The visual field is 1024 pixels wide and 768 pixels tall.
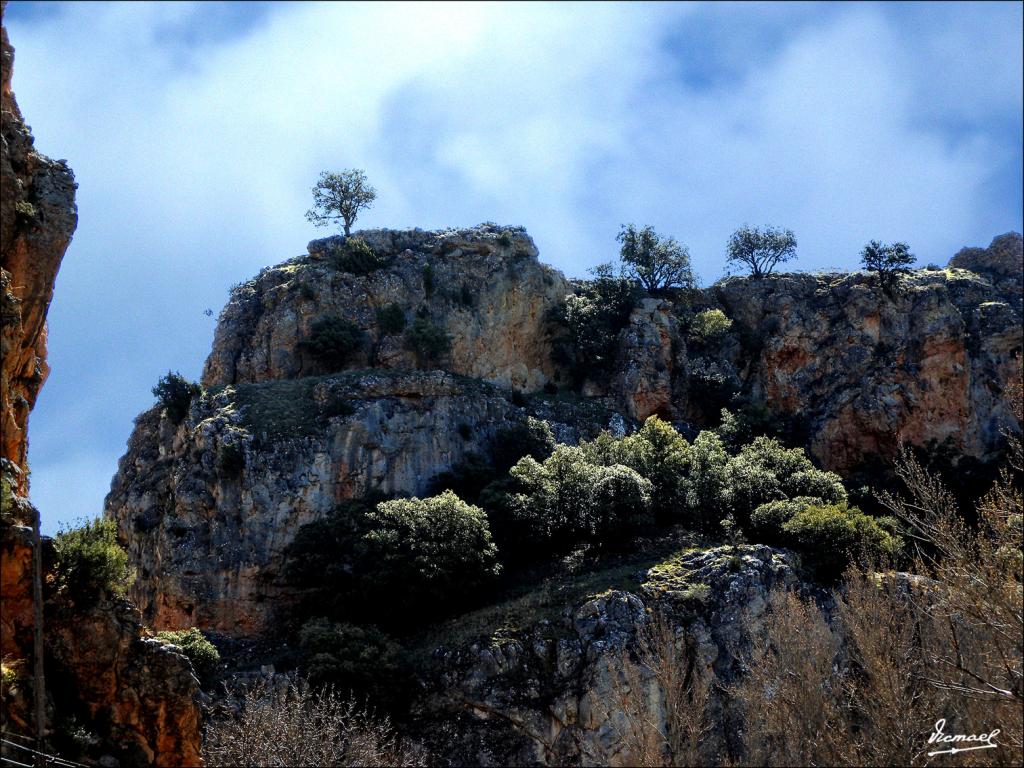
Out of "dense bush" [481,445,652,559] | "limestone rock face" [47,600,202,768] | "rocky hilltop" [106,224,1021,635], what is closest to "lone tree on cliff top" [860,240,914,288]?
"rocky hilltop" [106,224,1021,635]

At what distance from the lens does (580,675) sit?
45875 millimetres

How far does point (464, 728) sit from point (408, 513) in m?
11.7

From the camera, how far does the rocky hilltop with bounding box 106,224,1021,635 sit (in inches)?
2244

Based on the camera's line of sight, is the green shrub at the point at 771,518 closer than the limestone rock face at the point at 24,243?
No

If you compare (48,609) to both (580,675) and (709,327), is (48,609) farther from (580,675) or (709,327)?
(709,327)

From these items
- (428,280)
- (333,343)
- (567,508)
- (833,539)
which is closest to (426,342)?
(333,343)

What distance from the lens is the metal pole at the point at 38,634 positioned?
1030 inches

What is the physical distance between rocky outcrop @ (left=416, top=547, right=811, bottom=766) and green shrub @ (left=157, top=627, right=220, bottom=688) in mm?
7734

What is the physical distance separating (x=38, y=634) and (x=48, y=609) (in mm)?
2158

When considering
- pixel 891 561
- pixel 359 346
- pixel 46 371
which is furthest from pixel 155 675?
pixel 359 346

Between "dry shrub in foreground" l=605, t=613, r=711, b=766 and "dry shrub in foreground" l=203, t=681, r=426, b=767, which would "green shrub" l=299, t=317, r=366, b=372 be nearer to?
"dry shrub in foreground" l=605, t=613, r=711, b=766

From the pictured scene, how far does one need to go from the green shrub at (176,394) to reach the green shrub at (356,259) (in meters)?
12.5

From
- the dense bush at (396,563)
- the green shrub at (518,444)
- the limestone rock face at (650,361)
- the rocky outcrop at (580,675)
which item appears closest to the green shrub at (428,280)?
the green shrub at (518,444)

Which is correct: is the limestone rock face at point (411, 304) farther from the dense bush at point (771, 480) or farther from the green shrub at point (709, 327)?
the dense bush at point (771, 480)
